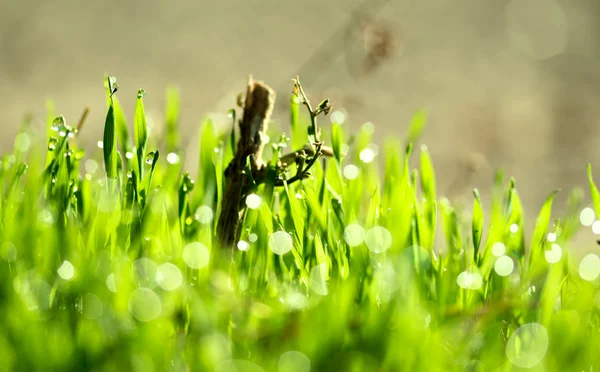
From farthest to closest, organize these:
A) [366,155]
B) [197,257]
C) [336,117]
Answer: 1. [366,155]
2. [336,117]
3. [197,257]

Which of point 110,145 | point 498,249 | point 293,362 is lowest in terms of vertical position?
point 293,362

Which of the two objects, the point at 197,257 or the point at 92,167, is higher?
the point at 92,167

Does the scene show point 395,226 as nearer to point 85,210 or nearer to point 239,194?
point 239,194

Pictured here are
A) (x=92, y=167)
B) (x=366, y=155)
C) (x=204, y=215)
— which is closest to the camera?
(x=204, y=215)

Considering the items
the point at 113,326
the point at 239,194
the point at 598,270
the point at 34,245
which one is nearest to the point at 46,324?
the point at 113,326

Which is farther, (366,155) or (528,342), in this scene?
(366,155)

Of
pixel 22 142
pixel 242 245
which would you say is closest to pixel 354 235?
pixel 242 245

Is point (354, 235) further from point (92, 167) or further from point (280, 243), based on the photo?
point (92, 167)
